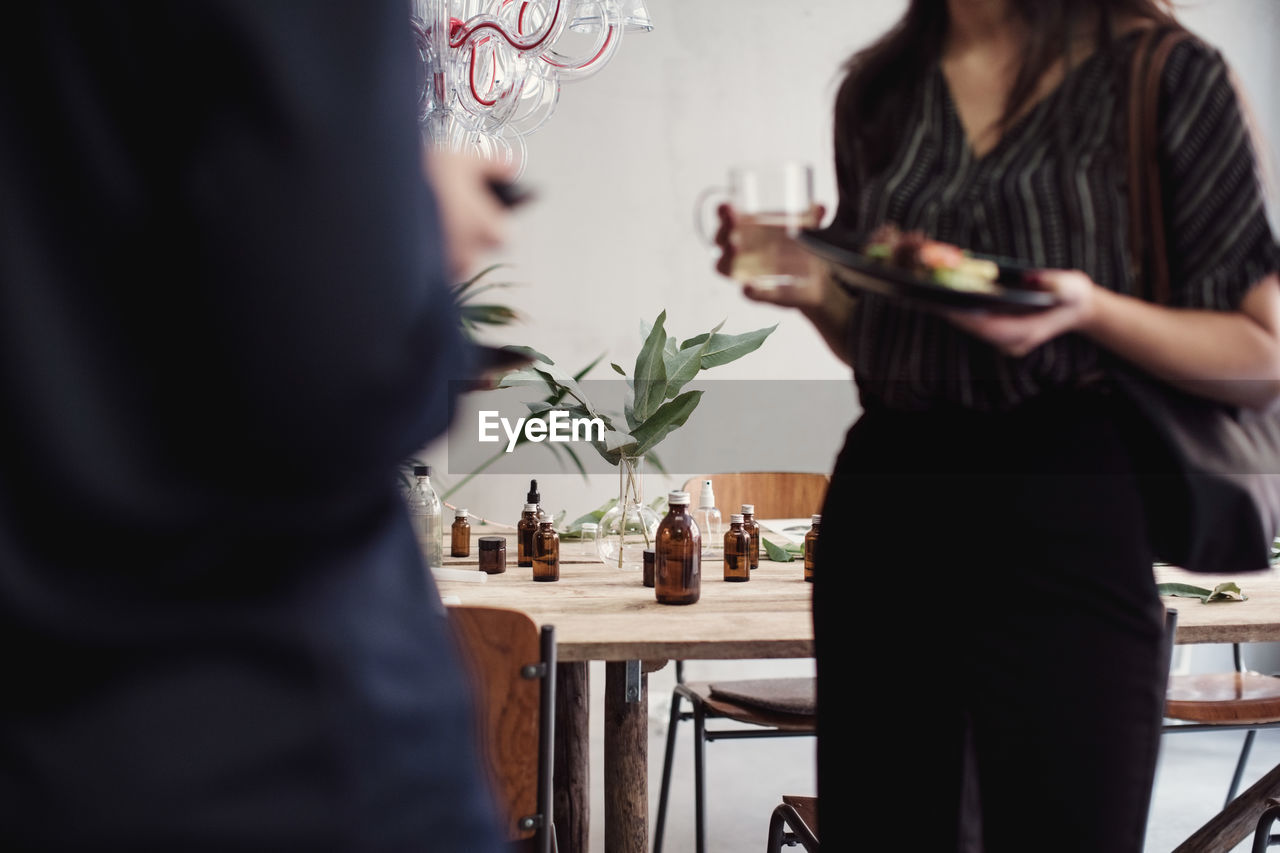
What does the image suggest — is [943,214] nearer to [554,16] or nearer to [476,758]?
[476,758]

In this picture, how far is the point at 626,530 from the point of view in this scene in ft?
7.06

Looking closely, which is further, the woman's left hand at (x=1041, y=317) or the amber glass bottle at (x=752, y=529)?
the amber glass bottle at (x=752, y=529)

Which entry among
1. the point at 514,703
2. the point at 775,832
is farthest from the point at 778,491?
the point at 514,703

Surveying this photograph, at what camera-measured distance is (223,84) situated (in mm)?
354

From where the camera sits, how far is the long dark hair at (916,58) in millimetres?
899

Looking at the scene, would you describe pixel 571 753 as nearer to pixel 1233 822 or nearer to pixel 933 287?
pixel 1233 822

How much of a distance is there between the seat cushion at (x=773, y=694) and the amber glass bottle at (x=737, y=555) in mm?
353

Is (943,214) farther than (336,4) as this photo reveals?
Yes

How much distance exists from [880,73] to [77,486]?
2.81 feet

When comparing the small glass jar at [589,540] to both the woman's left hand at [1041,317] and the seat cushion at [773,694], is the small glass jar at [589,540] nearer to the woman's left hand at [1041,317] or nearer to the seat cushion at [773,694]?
the seat cushion at [773,694]

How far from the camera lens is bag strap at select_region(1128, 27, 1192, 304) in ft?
2.77

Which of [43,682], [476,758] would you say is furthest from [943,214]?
[43,682]

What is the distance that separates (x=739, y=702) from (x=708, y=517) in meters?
0.38

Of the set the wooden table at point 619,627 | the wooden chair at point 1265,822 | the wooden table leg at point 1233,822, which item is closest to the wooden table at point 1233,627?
the wooden table leg at point 1233,822
